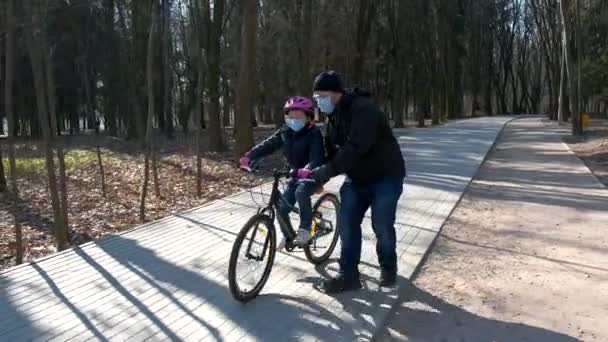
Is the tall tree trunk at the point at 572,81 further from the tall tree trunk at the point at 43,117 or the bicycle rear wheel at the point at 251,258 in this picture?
the bicycle rear wheel at the point at 251,258

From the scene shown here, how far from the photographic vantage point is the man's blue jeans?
5238 mm

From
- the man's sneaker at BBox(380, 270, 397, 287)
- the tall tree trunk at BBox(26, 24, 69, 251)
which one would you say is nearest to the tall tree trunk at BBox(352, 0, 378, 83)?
the tall tree trunk at BBox(26, 24, 69, 251)

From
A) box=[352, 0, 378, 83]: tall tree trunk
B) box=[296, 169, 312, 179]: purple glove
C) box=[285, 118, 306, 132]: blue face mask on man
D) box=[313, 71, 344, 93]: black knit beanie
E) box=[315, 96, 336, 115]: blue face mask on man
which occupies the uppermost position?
box=[352, 0, 378, 83]: tall tree trunk

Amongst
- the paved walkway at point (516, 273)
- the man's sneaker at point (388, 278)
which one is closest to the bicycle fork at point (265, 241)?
the man's sneaker at point (388, 278)

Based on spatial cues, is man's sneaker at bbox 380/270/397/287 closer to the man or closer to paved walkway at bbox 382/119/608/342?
the man

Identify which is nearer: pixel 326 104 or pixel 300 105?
pixel 326 104

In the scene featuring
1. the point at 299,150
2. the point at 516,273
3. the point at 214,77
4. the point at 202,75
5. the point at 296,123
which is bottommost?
the point at 516,273

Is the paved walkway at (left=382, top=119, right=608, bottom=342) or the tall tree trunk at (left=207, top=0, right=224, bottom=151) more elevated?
the tall tree trunk at (left=207, top=0, right=224, bottom=151)

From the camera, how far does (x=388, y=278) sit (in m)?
5.57

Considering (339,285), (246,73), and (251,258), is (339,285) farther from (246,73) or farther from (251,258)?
(246,73)

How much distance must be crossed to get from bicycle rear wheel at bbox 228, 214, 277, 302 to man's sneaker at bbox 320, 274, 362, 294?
21.5 inches

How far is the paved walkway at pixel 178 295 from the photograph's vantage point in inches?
182

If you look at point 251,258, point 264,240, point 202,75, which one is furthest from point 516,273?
point 202,75

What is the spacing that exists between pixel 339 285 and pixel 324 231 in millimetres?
1026
